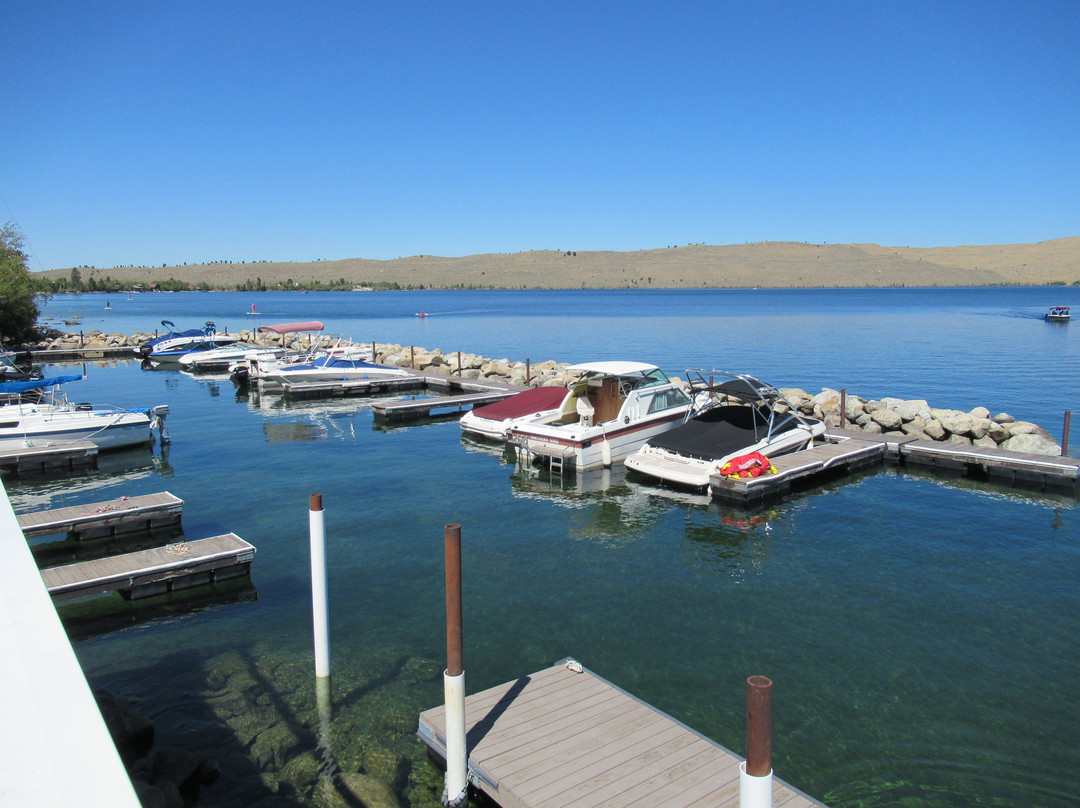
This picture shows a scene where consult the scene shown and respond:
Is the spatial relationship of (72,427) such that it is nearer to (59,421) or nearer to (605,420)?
(59,421)

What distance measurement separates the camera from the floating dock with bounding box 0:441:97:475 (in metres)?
18.1

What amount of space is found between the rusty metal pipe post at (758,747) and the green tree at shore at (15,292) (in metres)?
48.2

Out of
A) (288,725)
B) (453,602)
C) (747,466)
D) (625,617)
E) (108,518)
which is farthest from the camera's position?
(747,466)

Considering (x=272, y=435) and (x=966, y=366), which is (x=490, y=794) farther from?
(x=966, y=366)

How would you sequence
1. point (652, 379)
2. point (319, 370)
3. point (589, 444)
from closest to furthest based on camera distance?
point (589, 444), point (652, 379), point (319, 370)

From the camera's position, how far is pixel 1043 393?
107 feet

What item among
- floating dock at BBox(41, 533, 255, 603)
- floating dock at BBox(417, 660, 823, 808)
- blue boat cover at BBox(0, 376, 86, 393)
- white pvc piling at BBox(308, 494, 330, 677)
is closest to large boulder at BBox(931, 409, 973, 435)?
floating dock at BBox(417, 660, 823, 808)

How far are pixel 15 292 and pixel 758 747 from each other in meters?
49.8

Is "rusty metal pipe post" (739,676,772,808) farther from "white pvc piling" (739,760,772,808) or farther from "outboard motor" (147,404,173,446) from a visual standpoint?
"outboard motor" (147,404,173,446)

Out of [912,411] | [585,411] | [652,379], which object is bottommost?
[912,411]

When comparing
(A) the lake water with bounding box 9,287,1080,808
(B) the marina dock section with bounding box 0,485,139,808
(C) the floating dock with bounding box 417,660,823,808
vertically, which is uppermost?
(B) the marina dock section with bounding box 0,485,139,808

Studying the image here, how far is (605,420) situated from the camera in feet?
64.6

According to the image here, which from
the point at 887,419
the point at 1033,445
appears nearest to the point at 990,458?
the point at 1033,445

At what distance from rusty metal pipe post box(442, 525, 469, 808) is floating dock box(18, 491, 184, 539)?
958cm
